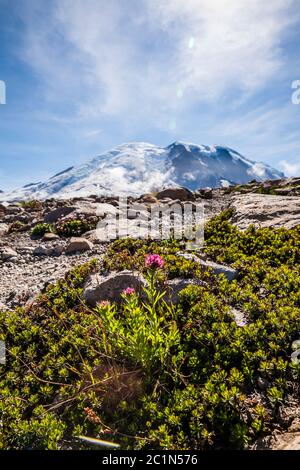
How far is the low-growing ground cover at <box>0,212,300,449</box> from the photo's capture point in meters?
3.74

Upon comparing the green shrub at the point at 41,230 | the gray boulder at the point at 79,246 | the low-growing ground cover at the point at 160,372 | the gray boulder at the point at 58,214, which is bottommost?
the low-growing ground cover at the point at 160,372

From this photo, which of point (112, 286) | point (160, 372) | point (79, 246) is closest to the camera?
point (160, 372)

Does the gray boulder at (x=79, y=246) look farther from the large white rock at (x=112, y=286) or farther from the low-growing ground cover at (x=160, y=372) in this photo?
the low-growing ground cover at (x=160, y=372)

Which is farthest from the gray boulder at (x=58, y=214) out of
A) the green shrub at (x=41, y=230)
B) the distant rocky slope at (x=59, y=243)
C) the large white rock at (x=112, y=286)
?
the large white rock at (x=112, y=286)

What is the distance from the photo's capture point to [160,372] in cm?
442

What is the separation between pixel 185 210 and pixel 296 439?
16.7 meters

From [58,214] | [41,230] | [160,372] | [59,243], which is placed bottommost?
[160,372]

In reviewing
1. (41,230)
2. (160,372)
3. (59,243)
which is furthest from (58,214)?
(160,372)

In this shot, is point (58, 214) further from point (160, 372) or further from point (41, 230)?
point (160, 372)

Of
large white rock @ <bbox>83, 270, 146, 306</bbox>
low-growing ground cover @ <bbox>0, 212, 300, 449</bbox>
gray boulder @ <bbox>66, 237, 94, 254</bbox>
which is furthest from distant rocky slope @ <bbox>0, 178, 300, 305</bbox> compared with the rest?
low-growing ground cover @ <bbox>0, 212, 300, 449</bbox>

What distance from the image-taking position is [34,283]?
30.2 ft

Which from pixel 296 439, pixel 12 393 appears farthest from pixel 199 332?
pixel 12 393

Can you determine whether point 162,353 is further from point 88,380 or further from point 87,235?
point 87,235

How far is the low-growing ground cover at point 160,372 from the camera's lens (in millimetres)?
3744
